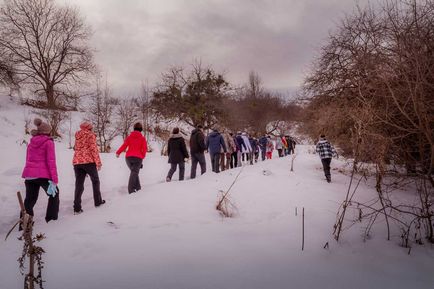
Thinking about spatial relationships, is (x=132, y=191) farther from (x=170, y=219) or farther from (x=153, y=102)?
(x=153, y=102)

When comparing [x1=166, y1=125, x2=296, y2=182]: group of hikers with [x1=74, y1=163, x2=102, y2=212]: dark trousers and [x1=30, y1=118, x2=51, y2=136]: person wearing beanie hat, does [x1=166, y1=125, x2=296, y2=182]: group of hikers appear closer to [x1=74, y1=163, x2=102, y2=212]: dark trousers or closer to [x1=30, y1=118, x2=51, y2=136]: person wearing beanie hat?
[x1=74, y1=163, x2=102, y2=212]: dark trousers

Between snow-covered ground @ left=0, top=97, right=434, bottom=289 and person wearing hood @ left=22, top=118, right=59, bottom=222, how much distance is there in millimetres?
411

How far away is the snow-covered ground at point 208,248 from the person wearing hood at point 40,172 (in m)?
0.41

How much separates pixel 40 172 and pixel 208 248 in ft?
10.0

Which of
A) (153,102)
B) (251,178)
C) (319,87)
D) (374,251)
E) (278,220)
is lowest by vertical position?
(374,251)

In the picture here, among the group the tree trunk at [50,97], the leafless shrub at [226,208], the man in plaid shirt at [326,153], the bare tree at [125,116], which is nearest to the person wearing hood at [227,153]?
the man in plaid shirt at [326,153]

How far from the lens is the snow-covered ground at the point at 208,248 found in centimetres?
305

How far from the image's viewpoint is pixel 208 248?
3.65 m

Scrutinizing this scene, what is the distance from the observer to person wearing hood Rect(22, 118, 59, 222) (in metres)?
4.65

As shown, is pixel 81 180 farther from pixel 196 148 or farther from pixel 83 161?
pixel 196 148

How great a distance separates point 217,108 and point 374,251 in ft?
73.6

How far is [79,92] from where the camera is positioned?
77.4 ft

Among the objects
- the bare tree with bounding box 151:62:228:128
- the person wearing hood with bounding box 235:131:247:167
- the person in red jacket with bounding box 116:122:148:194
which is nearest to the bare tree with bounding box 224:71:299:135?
A: the bare tree with bounding box 151:62:228:128

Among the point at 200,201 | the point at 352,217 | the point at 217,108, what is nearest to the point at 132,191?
the point at 200,201
